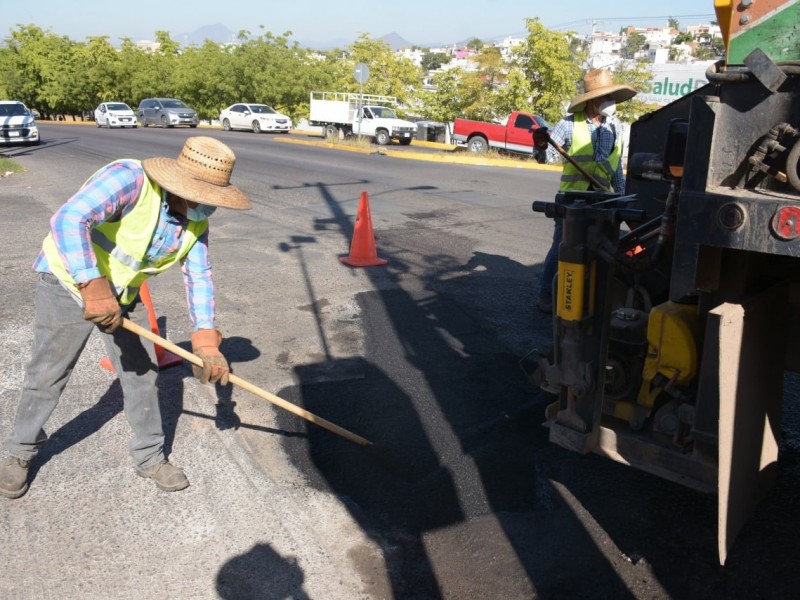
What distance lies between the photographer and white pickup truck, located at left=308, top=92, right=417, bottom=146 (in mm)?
29859

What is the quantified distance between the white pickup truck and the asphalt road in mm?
23524

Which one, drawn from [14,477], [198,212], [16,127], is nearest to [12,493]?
[14,477]

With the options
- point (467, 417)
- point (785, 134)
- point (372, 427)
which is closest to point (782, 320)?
point (785, 134)

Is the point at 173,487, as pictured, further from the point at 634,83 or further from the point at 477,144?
the point at 634,83

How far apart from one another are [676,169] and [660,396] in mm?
1120

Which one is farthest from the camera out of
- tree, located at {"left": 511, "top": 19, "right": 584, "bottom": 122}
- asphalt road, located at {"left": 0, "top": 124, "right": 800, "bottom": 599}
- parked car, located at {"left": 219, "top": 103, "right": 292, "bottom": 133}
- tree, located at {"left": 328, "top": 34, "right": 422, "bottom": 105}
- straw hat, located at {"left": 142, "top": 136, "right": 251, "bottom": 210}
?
tree, located at {"left": 328, "top": 34, "right": 422, "bottom": 105}

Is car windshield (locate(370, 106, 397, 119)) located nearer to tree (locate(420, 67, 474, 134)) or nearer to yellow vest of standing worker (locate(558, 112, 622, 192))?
tree (locate(420, 67, 474, 134))

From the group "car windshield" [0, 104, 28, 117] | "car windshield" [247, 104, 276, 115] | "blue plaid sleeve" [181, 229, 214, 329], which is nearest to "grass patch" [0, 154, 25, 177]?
"car windshield" [0, 104, 28, 117]

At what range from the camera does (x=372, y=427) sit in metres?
4.39

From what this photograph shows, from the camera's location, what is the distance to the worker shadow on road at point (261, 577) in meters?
2.97

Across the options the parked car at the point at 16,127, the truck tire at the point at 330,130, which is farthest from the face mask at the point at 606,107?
the truck tire at the point at 330,130

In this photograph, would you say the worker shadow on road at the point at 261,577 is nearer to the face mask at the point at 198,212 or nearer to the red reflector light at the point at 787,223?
the face mask at the point at 198,212

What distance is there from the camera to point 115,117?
3725cm

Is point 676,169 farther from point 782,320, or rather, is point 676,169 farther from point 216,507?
point 216,507
